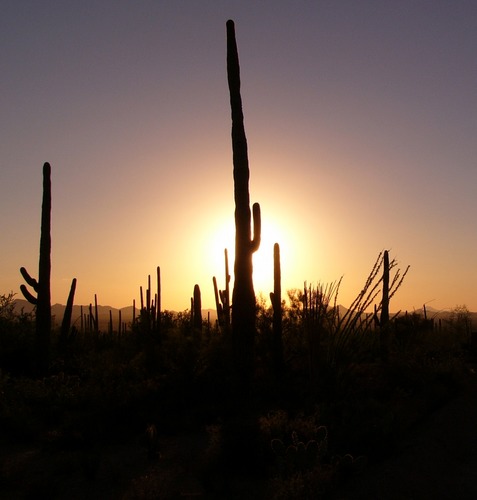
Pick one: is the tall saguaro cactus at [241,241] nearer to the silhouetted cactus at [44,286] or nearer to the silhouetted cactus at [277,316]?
the silhouetted cactus at [277,316]

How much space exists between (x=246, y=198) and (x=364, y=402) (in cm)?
535

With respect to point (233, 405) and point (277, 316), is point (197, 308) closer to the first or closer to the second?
point (277, 316)

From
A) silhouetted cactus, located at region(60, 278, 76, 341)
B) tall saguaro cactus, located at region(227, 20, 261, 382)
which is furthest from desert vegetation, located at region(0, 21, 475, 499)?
silhouetted cactus, located at region(60, 278, 76, 341)

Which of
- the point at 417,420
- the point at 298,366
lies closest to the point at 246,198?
the point at 298,366

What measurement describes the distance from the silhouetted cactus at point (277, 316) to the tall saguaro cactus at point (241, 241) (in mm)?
771

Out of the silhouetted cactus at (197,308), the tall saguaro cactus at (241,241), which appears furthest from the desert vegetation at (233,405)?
the silhouetted cactus at (197,308)

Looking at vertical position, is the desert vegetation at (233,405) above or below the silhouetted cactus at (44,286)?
below

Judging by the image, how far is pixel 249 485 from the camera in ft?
22.9

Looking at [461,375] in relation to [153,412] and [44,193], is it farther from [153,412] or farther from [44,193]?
[44,193]

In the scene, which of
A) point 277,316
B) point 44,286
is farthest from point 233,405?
point 44,286

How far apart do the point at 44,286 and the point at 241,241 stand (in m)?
6.29

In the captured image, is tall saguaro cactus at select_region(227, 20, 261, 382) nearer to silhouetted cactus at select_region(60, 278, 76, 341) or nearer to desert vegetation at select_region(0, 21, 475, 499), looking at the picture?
desert vegetation at select_region(0, 21, 475, 499)

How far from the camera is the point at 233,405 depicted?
409 inches

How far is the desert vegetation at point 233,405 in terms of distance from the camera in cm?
716
